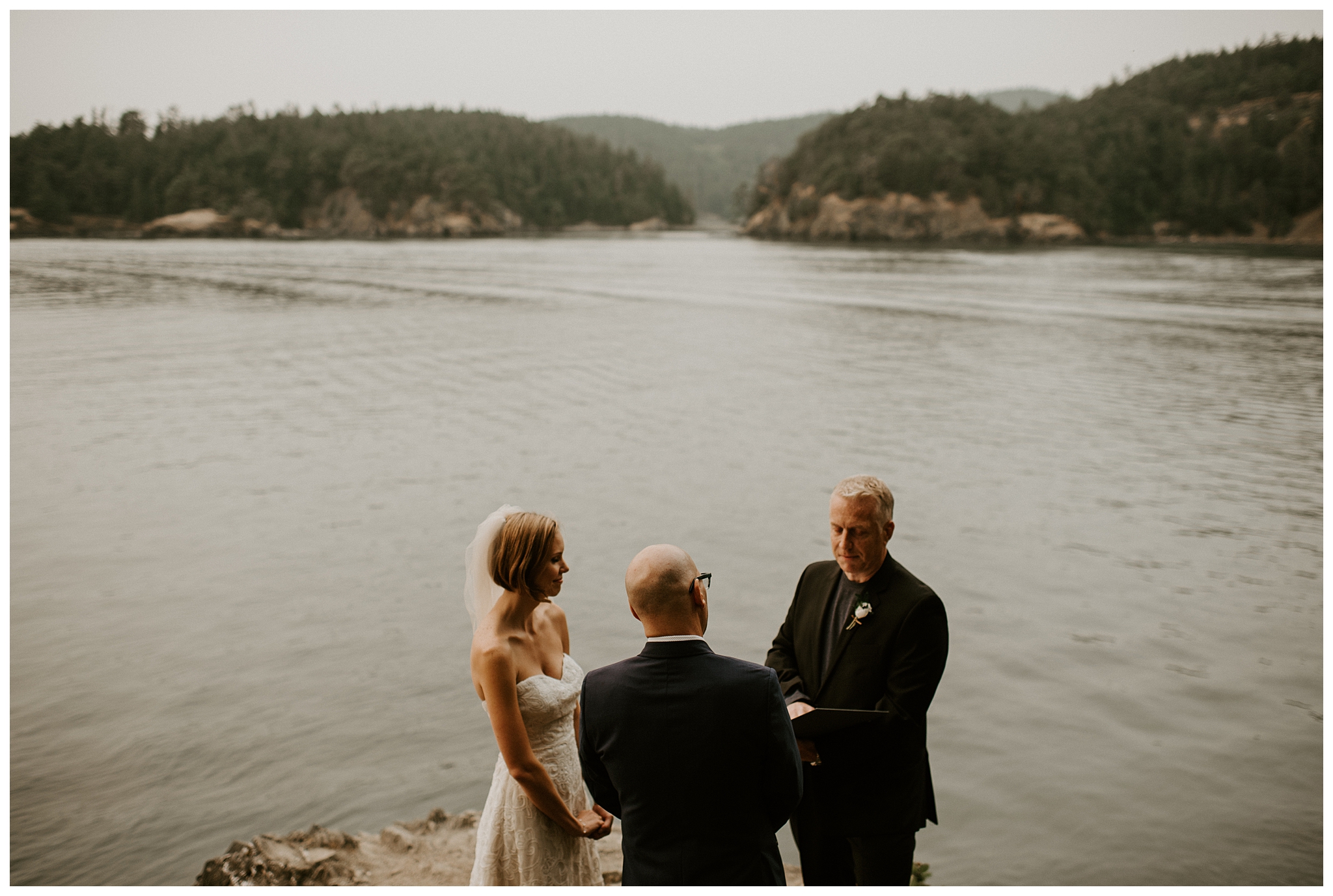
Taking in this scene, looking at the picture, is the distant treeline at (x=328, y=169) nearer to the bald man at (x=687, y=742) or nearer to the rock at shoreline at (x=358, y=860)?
the rock at shoreline at (x=358, y=860)

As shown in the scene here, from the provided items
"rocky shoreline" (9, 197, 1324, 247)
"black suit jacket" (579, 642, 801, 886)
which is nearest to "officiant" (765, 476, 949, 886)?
"black suit jacket" (579, 642, 801, 886)

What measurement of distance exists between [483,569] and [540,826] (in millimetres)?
738

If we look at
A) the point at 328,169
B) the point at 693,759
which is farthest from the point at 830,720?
the point at 328,169

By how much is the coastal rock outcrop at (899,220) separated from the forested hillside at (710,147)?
517cm

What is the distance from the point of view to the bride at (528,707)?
2.34 meters

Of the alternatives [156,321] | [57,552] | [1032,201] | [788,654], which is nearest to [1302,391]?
[788,654]

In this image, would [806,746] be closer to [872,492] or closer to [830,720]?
[830,720]

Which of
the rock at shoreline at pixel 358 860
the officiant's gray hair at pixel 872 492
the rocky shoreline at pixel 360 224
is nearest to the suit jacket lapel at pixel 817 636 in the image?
the officiant's gray hair at pixel 872 492

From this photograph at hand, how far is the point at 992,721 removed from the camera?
216 inches

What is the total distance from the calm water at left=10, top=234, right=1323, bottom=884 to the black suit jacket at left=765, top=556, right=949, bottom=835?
6.42 ft

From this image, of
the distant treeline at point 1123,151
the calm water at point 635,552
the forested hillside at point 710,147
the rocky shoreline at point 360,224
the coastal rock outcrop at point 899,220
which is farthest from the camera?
the coastal rock outcrop at point 899,220

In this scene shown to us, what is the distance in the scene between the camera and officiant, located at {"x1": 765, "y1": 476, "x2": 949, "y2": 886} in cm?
253

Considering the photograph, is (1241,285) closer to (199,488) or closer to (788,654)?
(199,488)

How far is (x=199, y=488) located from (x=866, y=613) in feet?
30.8
